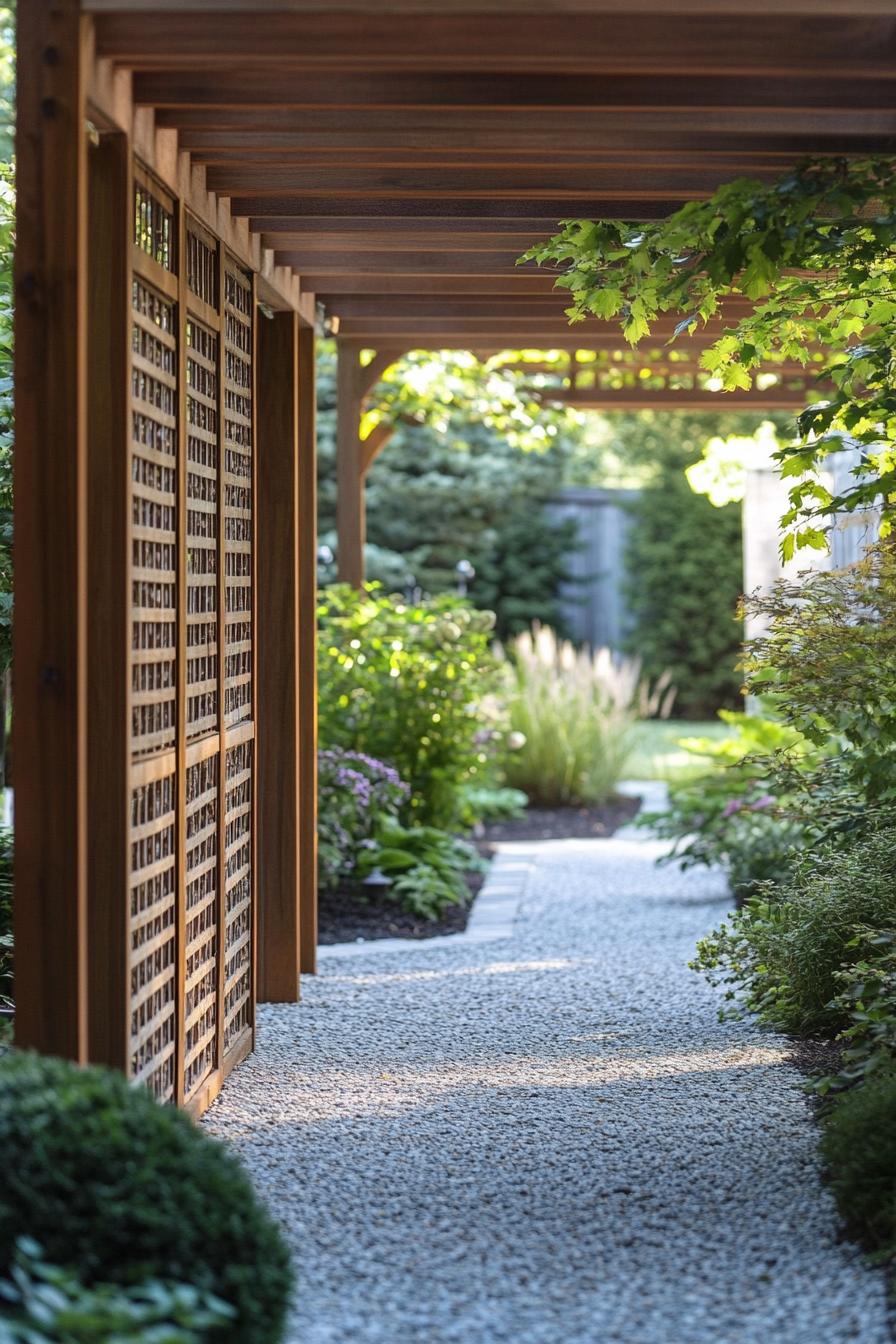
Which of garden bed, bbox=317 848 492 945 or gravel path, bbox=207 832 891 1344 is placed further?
garden bed, bbox=317 848 492 945

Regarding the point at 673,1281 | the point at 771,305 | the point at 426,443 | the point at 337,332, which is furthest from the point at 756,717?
the point at 426,443

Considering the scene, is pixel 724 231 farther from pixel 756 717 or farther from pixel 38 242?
pixel 756 717

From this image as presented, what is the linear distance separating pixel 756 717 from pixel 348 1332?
21.1 feet

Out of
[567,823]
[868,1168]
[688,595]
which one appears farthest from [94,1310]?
[688,595]

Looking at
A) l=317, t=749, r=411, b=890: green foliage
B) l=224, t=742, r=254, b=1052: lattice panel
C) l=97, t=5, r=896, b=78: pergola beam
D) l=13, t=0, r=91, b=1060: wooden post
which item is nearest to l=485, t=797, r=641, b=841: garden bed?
l=317, t=749, r=411, b=890: green foliage

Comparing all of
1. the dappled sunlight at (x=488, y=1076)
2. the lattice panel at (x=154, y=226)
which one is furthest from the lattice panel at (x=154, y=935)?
the lattice panel at (x=154, y=226)

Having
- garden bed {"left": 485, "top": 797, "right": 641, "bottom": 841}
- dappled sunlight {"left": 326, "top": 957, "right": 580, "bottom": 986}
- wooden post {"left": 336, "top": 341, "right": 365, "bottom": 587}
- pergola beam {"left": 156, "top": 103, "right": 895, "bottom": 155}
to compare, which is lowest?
garden bed {"left": 485, "top": 797, "right": 641, "bottom": 841}

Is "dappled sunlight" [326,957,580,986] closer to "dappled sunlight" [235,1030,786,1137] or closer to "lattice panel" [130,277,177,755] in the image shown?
"dappled sunlight" [235,1030,786,1137]

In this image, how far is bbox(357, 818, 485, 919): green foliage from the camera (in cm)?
684

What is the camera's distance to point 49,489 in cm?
277

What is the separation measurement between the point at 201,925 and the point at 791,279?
238cm

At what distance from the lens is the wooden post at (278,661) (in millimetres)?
5176

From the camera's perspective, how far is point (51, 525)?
9.10ft

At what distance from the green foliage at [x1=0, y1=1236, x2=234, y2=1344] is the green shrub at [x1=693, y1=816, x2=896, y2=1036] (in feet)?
7.87
